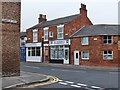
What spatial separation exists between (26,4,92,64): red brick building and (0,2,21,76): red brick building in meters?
21.8

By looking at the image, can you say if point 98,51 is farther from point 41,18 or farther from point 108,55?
point 41,18

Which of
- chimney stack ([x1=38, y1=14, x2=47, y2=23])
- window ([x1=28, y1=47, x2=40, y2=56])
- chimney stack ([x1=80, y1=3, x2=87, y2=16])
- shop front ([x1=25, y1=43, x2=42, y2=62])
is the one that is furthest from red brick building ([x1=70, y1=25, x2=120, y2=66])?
chimney stack ([x1=38, y1=14, x2=47, y2=23])

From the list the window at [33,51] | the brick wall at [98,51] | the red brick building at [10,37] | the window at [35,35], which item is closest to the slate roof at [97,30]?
the brick wall at [98,51]

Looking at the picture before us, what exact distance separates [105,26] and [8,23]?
76.9 ft

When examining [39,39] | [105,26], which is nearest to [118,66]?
[105,26]

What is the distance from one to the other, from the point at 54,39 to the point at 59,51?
2378 mm

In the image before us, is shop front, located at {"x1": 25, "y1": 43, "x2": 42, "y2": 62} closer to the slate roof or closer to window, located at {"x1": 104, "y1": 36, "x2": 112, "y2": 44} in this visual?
the slate roof

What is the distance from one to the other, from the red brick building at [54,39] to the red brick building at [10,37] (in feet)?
71.4

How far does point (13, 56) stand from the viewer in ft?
53.7

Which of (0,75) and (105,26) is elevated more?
(105,26)

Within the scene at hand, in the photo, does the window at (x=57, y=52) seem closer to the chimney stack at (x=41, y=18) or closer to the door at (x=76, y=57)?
the door at (x=76, y=57)

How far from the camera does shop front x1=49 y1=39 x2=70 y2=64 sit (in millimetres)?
38338

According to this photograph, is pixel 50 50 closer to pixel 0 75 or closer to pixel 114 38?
pixel 114 38

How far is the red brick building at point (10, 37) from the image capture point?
1592cm
